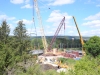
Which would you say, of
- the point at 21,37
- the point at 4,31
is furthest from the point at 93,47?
the point at 4,31

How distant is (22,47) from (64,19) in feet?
179

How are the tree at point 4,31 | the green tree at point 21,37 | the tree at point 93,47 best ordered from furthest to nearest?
the tree at point 93,47 < the green tree at point 21,37 < the tree at point 4,31

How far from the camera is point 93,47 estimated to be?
145 ft

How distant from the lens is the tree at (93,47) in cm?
4406

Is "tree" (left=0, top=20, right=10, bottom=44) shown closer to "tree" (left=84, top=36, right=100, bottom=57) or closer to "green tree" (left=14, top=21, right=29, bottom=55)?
"green tree" (left=14, top=21, right=29, bottom=55)

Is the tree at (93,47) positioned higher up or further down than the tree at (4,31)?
further down

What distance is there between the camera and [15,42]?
3144cm

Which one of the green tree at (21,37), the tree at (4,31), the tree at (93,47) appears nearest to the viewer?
the tree at (4,31)

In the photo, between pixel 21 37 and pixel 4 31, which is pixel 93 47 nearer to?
pixel 21 37

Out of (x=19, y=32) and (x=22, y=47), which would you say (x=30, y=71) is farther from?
(x=19, y=32)

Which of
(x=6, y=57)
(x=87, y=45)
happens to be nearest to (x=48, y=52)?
(x=87, y=45)

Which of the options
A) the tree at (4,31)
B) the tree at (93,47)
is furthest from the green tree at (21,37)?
the tree at (93,47)

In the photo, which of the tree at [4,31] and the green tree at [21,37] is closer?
the tree at [4,31]

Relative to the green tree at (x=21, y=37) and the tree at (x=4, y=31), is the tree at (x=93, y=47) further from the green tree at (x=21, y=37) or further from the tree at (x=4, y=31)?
the tree at (x=4, y=31)
